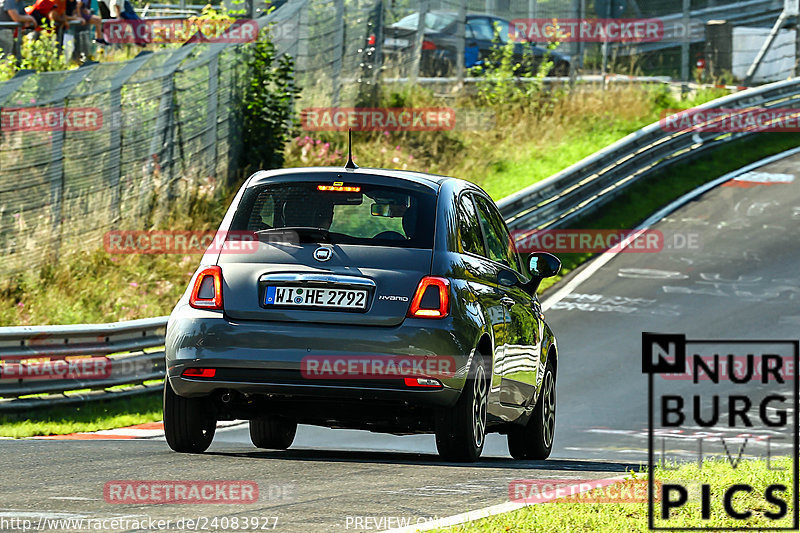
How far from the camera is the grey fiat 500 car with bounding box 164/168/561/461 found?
7902 millimetres

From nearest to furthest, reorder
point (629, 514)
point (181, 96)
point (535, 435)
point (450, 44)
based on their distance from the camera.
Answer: point (629, 514), point (535, 435), point (181, 96), point (450, 44)

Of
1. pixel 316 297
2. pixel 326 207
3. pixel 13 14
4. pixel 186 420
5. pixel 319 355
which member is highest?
pixel 13 14

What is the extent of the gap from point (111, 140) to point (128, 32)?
7.73 metres

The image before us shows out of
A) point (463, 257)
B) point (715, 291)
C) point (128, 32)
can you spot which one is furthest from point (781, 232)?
point (463, 257)

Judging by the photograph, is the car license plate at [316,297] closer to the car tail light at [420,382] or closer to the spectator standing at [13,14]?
the car tail light at [420,382]

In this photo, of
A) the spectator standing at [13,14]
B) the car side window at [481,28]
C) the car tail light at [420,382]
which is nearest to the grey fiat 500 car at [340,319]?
the car tail light at [420,382]

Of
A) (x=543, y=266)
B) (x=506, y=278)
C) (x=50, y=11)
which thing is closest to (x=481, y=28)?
(x=50, y=11)

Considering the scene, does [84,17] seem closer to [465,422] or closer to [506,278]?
[506,278]

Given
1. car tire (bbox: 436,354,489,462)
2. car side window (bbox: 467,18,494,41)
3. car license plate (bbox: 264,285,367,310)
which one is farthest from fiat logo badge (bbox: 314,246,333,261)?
car side window (bbox: 467,18,494,41)

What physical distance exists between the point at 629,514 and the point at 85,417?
8751 millimetres

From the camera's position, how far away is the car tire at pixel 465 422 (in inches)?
320

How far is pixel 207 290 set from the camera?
26.6ft

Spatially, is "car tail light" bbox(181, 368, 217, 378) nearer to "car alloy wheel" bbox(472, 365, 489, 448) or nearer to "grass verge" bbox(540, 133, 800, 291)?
"car alloy wheel" bbox(472, 365, 489, 448)

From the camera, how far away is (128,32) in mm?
25688
